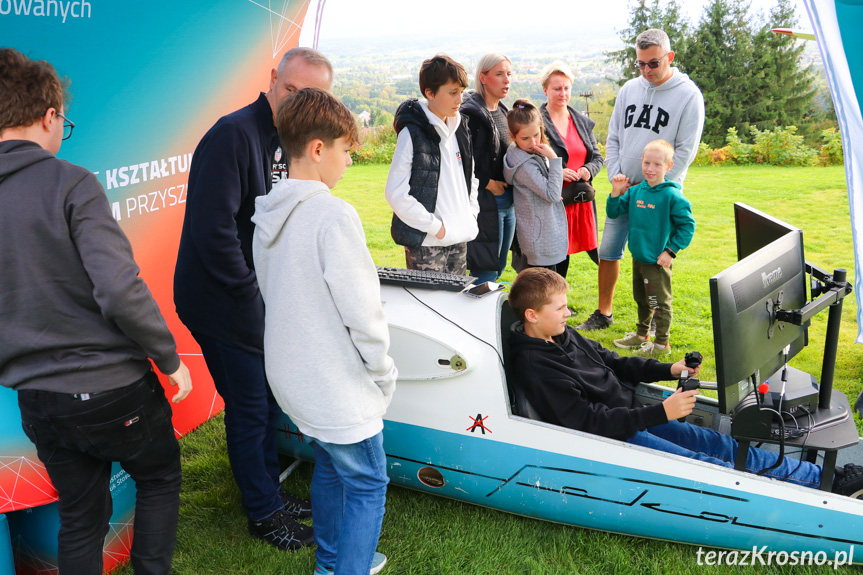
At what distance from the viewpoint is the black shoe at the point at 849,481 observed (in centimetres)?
268

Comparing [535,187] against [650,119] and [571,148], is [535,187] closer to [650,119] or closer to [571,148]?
[571,148]

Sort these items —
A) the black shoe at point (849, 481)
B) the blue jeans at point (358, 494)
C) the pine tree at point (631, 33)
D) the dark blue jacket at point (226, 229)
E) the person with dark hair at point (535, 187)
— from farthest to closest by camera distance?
Answer: the pine tree at point (631, 33) < the person with dark hair at point (535, 187) < the black shoe at point (849, 481) < the dark blue jacket at point (226, 229) < the blue jeans at point (358, 494)

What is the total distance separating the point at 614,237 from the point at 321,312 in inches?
135

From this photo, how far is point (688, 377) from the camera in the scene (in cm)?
284

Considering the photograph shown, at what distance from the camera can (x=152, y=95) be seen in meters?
3.42

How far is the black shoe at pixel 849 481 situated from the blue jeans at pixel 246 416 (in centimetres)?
233

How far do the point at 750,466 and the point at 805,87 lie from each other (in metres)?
24.9

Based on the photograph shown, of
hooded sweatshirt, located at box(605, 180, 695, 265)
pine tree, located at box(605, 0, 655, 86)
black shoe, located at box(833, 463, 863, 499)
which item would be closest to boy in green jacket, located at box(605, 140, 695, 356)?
hooded sweatshirt, located at box(605, 180, 695, 265)

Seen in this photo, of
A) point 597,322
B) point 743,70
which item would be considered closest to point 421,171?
point 597,322

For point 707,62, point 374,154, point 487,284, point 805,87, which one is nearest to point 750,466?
point 487,284

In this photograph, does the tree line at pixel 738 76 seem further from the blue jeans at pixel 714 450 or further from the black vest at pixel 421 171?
the blue jeans at pixel 714 450

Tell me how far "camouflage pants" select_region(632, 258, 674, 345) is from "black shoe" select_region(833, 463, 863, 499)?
6.68 ft

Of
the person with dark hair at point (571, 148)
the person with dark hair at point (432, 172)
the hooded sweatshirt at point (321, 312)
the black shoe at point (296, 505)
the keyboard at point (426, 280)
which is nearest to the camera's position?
the hooded sweatshirt at point (321, 312)

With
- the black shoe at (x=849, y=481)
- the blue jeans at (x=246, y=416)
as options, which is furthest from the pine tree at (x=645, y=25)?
the blue jeans at (x=246, y=416)
